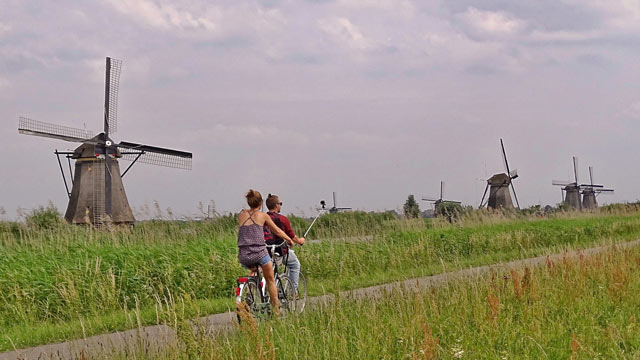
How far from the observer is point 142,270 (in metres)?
12.7

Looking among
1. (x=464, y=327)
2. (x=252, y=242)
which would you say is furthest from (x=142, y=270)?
(x=464, y=327)

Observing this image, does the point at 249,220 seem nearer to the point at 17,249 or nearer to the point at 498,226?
the point at 17,249

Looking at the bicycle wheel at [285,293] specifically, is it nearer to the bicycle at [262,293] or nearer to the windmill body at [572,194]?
the bicycle at [262,293]

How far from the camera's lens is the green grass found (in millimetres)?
5680

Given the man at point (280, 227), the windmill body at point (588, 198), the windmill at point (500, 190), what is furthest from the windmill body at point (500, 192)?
the man at point (280, 227)

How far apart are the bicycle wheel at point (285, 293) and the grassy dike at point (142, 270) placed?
464 millimetres

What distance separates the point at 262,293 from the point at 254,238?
2.53 ft

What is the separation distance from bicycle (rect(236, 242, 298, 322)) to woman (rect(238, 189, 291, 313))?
5.3 inches

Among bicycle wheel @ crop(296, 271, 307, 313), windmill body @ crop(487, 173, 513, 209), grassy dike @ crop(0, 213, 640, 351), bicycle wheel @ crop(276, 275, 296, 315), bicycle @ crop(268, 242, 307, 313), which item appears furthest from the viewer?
windmill body @ crop(487, 173, 513, 209)

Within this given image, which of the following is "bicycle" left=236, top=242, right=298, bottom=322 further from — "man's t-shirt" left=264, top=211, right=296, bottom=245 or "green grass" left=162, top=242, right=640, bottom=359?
"green grass" left=162, top=242, right=640, bottom=359

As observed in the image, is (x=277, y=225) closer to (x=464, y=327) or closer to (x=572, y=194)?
(x=464, y=327)

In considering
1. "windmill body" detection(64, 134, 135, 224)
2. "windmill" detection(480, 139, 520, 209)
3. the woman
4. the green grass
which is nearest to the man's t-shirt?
the woman

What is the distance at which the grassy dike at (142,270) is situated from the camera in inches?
416

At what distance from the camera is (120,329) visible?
9.46 metres
